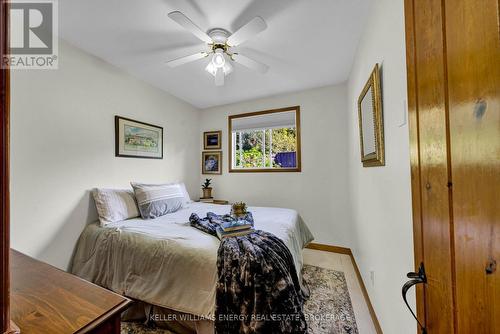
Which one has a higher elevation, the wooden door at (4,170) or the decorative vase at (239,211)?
the wooden door at (4,170)

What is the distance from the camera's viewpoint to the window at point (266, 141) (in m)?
3.33

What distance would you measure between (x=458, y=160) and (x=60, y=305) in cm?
122

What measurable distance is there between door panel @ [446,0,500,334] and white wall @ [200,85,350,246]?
106 inches

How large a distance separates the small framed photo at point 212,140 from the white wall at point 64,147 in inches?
52.4

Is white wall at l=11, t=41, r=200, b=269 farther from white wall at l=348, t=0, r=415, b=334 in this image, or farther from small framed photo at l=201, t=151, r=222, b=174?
white wall at l=348, t=0, r=415, b=334

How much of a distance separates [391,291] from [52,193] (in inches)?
116

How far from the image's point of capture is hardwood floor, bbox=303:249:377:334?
5.20 ft

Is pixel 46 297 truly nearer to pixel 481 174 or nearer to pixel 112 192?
pixel 481 174

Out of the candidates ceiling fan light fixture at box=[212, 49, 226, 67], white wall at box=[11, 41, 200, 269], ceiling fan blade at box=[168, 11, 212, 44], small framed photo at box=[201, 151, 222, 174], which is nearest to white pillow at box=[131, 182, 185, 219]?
white wall at box=[11, 41, 200, 269]

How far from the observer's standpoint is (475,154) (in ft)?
1.30

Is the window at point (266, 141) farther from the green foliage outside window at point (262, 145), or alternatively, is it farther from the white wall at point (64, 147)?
the white wall at point (64, 147)

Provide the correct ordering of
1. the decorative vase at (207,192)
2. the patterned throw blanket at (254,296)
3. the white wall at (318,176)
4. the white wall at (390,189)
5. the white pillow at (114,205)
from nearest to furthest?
the white wall at (390,189), the patterned throw blanket at (254,296), the white pillow at (114,205), the white wall at (318,176), the decorative vase at (207,192)

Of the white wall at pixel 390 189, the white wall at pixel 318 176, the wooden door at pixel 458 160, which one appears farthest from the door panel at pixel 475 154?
the white wall at pixel 318 176

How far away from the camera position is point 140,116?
2785mm
